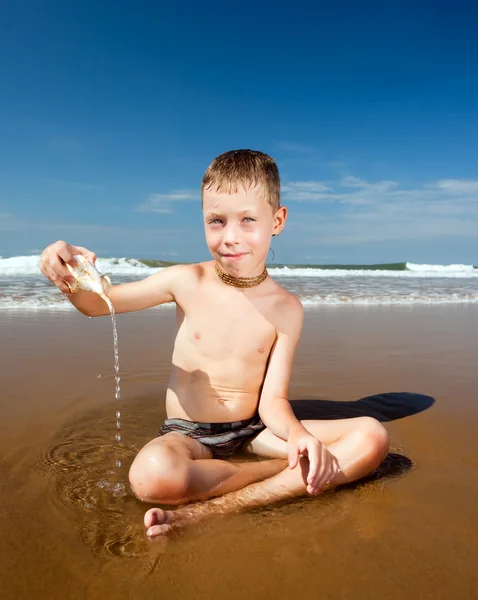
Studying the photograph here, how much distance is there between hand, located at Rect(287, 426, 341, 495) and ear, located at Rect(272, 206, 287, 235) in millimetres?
990

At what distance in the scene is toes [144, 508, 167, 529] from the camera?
5.69ft

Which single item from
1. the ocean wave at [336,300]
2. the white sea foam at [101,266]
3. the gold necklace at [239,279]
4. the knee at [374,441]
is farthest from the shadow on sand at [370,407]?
the white sea foam at [101,266]

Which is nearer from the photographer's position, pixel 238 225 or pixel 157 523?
pixel 157 523

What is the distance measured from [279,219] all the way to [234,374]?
795 mm

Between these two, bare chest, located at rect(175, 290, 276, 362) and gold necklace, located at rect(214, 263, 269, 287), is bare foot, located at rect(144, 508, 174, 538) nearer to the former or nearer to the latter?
bare chest, located at rect(175, 290, 276, 362)

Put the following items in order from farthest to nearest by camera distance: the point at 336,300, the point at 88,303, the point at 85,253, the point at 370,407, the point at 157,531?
the point at 336,300, the point at 370,407, the point at 88,303, the point at 85,253, the point at 157,531

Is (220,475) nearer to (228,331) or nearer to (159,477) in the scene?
(159,477)

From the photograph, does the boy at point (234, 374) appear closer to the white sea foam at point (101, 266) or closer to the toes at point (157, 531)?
the toes at point (157, 531)

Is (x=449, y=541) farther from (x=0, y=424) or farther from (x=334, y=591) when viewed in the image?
(x=0, y=424)

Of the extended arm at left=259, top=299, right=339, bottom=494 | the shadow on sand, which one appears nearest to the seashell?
the extended arm at left=259, top=299, right=339, bottom=494

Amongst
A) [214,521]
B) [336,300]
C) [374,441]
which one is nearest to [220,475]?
[214,521]

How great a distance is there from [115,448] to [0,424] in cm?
71

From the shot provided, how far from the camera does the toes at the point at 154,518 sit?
1733 mm

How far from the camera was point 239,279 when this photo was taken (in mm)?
2512
